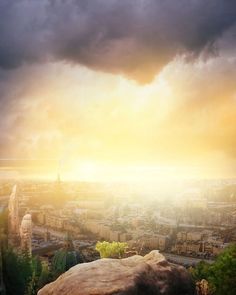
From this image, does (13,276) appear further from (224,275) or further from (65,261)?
(224,275)

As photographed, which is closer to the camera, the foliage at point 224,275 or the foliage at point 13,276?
the foliage at point 224,275

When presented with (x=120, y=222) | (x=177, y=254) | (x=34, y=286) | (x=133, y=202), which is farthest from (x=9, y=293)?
(x=133, y=202)

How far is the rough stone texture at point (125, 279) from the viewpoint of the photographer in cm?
310

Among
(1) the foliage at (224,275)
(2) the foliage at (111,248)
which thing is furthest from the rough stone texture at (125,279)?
(2) the foliage at (111,248)

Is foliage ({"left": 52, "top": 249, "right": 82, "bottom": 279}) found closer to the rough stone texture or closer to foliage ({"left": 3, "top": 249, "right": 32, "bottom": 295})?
foliage ({"left": 3, "top": 249, "right": 32, "bottom": 295})

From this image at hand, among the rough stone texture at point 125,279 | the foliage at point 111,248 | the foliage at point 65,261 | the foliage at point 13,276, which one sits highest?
the rough stone texture at point 125,279

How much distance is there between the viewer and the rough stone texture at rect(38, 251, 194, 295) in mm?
3098

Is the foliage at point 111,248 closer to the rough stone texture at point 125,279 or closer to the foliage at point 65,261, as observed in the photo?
the foliage at point 65,261

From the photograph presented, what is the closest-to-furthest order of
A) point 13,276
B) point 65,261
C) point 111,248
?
point 13,276
point 111,248
point 65,261

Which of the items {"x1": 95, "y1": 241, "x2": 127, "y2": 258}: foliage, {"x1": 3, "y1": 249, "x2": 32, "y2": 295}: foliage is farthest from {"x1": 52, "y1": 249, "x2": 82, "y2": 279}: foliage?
{"x1": 95, "y1": 241, "x2": 127, "y2": 258}: foliage

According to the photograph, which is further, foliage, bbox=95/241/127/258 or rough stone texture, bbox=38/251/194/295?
foliage, bbox=95/241/127/258

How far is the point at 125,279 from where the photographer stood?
3.19 metres

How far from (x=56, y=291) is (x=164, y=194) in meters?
31.9

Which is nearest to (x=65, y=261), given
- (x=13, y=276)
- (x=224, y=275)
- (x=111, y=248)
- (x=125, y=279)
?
(x=13, y=276)
